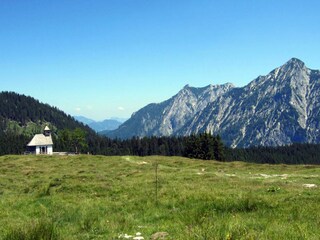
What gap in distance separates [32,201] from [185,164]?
44796 mm

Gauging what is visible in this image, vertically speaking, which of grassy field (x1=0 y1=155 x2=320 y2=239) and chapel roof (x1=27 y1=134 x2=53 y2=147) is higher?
chapel roof (x1=27 y1=134 x2=53 y2=147)

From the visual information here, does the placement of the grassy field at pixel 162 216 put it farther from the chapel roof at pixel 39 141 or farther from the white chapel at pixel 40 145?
the chapel roof at pixel 39 141

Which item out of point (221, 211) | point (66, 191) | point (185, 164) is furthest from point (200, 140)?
point (221, 211)

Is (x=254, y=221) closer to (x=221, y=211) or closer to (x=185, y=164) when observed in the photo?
(x=221, y=211)

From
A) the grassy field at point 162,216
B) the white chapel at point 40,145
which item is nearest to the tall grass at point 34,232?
the grassy field at point 162,216

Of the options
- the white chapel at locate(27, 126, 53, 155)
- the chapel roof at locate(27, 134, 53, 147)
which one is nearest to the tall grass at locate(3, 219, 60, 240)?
the white chapel at locate(27, 126, 53, 155)

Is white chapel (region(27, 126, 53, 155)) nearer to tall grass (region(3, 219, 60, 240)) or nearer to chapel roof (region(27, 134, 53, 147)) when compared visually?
chapel roof (region(27, 134, 53, 147))

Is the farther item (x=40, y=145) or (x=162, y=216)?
(x=40, y=145)

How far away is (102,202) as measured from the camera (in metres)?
19.2

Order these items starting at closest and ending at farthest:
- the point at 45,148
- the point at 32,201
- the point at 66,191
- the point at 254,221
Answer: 1. the point at 254,221
2. the point at 32,201
3. the point at 66,191
4. the point at 45,148

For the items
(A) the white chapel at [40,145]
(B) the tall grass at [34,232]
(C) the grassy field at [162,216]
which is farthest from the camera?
(A) the white chapel at [40,145]

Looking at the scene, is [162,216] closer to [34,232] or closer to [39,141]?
[34,232]

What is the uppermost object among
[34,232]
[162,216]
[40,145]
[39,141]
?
[39,141]

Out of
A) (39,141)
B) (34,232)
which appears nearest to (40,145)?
(39,141)
